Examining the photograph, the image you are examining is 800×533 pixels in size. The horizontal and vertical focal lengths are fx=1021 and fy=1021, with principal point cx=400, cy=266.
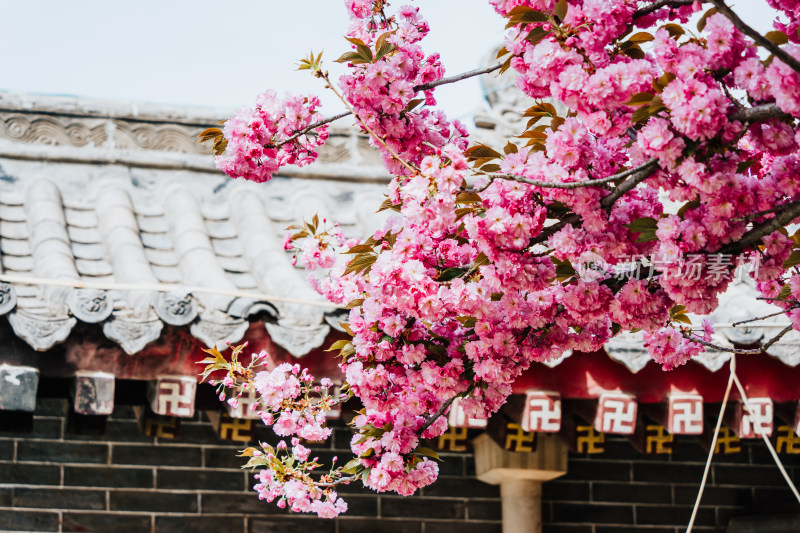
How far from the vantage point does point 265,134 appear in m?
2.62

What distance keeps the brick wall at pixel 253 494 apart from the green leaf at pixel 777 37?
128 inches

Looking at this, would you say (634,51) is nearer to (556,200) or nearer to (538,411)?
(556,200)

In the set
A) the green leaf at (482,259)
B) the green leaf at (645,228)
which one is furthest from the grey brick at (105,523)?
the green leaf at (645,228)

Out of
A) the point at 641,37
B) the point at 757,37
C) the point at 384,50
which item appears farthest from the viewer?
the point at 384,50

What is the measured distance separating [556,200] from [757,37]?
527mm

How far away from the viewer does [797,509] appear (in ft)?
17.0

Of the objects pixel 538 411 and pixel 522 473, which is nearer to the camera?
pixel 538 411

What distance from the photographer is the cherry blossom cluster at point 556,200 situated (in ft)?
6.47

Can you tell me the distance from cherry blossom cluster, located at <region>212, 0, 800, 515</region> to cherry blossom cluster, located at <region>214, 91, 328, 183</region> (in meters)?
0.03

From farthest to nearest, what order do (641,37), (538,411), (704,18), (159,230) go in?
(159,230)
(538,411)
(641,37)
(704,18)

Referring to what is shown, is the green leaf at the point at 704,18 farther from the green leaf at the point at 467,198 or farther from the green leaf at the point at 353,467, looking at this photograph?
the green leaf at the point at 353,467

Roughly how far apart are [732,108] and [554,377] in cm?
202

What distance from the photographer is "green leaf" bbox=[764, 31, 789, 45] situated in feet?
6.40

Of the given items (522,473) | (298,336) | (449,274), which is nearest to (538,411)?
(522,473)
